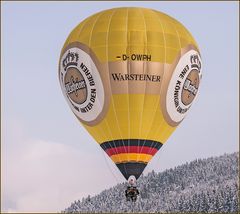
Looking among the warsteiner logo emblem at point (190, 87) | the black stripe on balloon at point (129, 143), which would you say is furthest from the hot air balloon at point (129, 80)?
the warsteiner logo emblem at point (190, 87)

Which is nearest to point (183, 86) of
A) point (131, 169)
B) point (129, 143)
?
point (129, 143)

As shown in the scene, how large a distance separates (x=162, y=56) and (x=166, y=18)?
3.47 m

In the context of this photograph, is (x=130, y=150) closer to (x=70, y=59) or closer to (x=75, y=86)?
(x=75, y=86)

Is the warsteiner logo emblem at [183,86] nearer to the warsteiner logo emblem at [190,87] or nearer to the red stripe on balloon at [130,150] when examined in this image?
the warsteiner logo emblem at [190,87]

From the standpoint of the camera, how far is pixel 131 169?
44.6m

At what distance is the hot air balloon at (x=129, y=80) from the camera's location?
44.5 metres

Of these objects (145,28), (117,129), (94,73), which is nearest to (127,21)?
(145,28)

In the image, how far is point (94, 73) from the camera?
45000 mm

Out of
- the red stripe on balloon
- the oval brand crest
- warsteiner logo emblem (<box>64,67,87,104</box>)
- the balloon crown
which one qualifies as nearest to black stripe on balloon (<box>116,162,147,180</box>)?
the red stripe on balloon

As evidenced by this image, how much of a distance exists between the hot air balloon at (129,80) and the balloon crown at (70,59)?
0.07 meters

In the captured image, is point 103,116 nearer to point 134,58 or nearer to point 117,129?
point 117,129

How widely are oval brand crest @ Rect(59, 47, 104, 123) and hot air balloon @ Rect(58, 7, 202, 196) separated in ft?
0.19

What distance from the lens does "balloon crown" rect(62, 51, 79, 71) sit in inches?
1821

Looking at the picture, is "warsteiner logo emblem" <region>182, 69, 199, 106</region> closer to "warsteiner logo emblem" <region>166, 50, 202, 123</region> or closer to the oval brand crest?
"warsteiner logo emblem" <region>166, 50, 202, 123</region>
